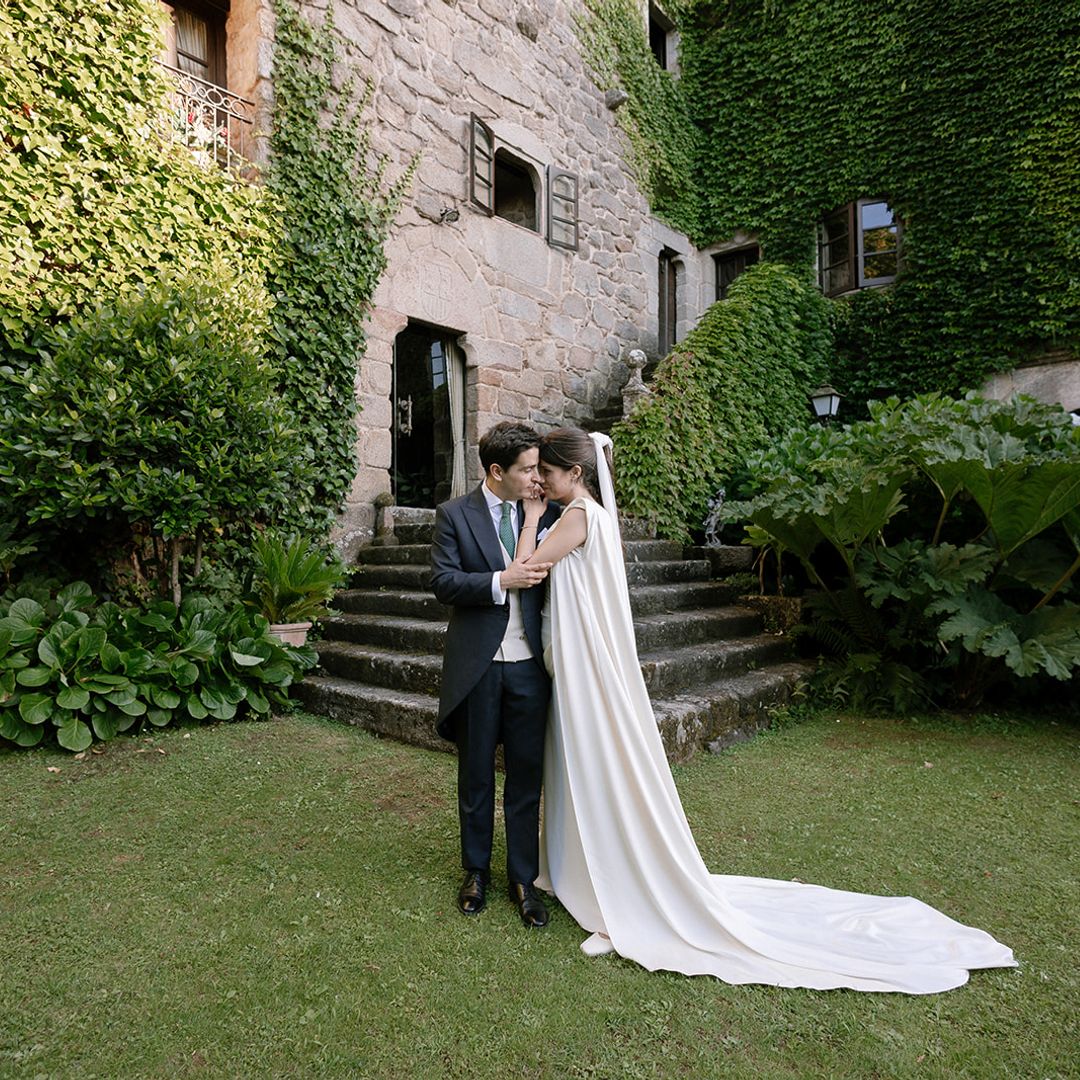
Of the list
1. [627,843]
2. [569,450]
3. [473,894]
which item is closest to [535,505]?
[569,450]

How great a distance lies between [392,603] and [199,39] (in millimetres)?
5651

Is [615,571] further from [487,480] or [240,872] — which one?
[240,872]

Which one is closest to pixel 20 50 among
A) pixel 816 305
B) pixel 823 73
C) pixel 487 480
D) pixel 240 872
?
pixel 487 480

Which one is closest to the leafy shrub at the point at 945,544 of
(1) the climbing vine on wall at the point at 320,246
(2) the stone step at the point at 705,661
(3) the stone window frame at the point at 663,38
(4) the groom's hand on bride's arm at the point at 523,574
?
(2) the stone step at the point at 705,661

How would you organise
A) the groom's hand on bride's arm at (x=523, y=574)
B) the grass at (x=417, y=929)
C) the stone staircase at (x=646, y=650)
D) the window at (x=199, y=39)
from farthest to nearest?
the window at (x=199, y=39)
the stone staircase at (x=646, y=650)
the groom's hand on bride's arm at (x=523, y=574)
the grass at (x=417, y=929)

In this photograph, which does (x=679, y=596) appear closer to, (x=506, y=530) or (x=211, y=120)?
(x=506, y=530)

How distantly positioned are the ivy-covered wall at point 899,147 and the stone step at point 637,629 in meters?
6.34

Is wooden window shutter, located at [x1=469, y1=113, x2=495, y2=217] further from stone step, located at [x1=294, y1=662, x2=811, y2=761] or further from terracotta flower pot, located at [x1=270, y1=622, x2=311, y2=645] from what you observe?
stone step, located at [x1=294, y1=662, x2=811, y2=761]

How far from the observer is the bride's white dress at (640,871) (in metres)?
2.20

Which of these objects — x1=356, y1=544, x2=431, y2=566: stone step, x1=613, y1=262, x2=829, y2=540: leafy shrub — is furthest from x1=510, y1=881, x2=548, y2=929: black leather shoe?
x1=613, y1=262, x2=829, y2=540: leafy shrub

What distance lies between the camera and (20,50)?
4754mm

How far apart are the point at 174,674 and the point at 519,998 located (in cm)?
317

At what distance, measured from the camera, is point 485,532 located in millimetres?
2602

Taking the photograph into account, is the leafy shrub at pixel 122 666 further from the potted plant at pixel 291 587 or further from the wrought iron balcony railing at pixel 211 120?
the wrought iron balcony railing at pixel 211 120
